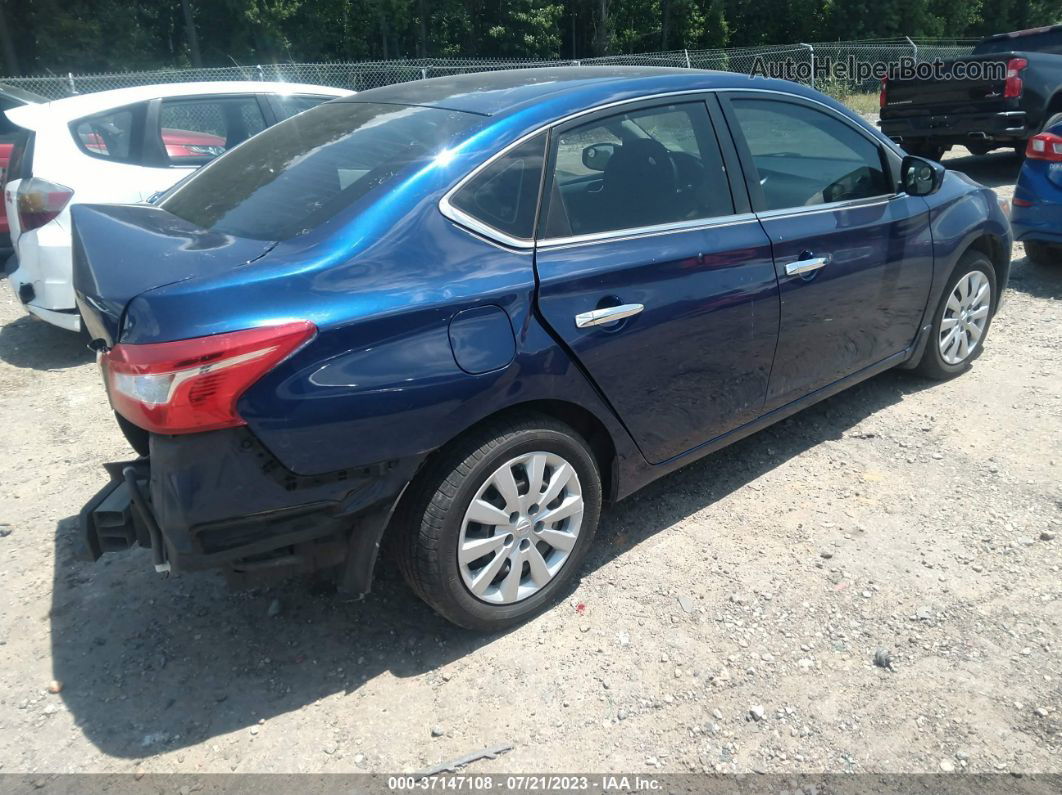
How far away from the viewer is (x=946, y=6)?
29578 millimetres

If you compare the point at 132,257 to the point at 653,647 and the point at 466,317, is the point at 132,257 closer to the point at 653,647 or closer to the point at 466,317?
the point at 466,317

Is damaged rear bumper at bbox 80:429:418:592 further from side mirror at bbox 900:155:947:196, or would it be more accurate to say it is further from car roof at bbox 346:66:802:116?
side mirror at bbox 900:155:947:196

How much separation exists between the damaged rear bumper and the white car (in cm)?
317

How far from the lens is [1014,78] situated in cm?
1026

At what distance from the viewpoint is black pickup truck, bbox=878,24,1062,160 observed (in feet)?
33.9

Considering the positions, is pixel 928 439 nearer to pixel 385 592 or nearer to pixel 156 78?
pixel 385 592

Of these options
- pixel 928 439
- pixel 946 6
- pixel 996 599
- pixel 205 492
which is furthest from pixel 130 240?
pixel 946 6

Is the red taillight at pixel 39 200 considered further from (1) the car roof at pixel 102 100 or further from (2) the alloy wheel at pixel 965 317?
(2) the alloy wheel at pixel 965 317

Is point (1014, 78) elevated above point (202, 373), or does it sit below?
above

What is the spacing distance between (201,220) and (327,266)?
787mm

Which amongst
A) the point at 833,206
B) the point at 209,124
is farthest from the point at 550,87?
the point at 209,124

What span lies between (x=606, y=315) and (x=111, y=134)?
14.8 ft

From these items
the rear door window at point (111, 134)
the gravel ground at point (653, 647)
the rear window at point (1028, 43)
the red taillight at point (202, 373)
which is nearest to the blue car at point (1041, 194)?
the gravel ground at point (653, 647)

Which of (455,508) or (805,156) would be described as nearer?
(455,508)
